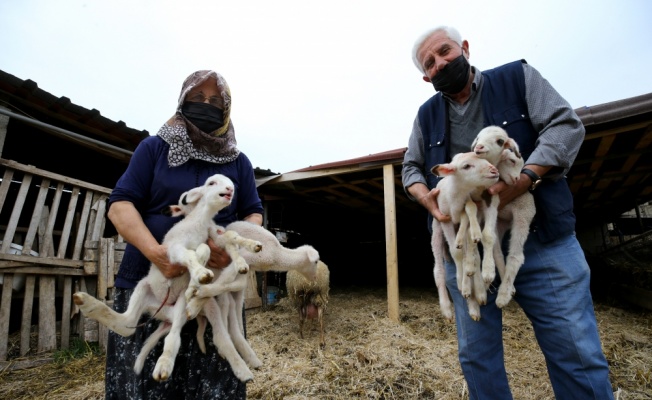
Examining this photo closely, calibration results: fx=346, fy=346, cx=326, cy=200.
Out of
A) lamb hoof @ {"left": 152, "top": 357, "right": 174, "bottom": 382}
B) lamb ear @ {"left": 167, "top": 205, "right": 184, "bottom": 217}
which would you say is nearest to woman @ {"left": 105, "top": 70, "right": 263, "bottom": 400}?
lamb ear @ {"left": 167, "top": 205, "right": 184, "bottom": 217}

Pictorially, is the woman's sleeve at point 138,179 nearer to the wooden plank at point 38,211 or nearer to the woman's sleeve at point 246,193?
the woman's sleeve at point 246,193

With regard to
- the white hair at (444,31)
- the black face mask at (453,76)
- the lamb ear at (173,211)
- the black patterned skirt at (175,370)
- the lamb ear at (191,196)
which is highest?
the white hair at (444,31)

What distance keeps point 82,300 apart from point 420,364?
13.7ft

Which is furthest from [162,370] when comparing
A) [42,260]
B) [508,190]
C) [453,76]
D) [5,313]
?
[42,260]

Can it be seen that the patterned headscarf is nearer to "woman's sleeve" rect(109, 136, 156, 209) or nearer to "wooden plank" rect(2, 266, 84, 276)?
"woman's sleeve" rect(109, 136, 156, 209)

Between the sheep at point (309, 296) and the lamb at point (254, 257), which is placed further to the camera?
the sheep at point (309, 296)

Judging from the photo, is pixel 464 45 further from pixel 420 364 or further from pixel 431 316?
pixel 431 316

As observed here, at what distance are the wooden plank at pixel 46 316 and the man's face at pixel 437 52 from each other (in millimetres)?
5998

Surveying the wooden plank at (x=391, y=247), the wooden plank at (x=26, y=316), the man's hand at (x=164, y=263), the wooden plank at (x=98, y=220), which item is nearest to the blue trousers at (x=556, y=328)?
the man's hand at (x=164, y=263)

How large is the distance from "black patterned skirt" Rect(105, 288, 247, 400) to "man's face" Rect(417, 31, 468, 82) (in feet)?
6.72

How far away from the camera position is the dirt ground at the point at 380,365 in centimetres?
394

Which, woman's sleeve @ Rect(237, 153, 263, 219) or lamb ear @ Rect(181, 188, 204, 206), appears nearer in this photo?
lamb ear @ Rect(181, 188, 204, 206)

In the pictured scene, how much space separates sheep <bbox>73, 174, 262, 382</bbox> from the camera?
5.52 feet

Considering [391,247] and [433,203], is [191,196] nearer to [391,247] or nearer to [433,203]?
[433,203]
